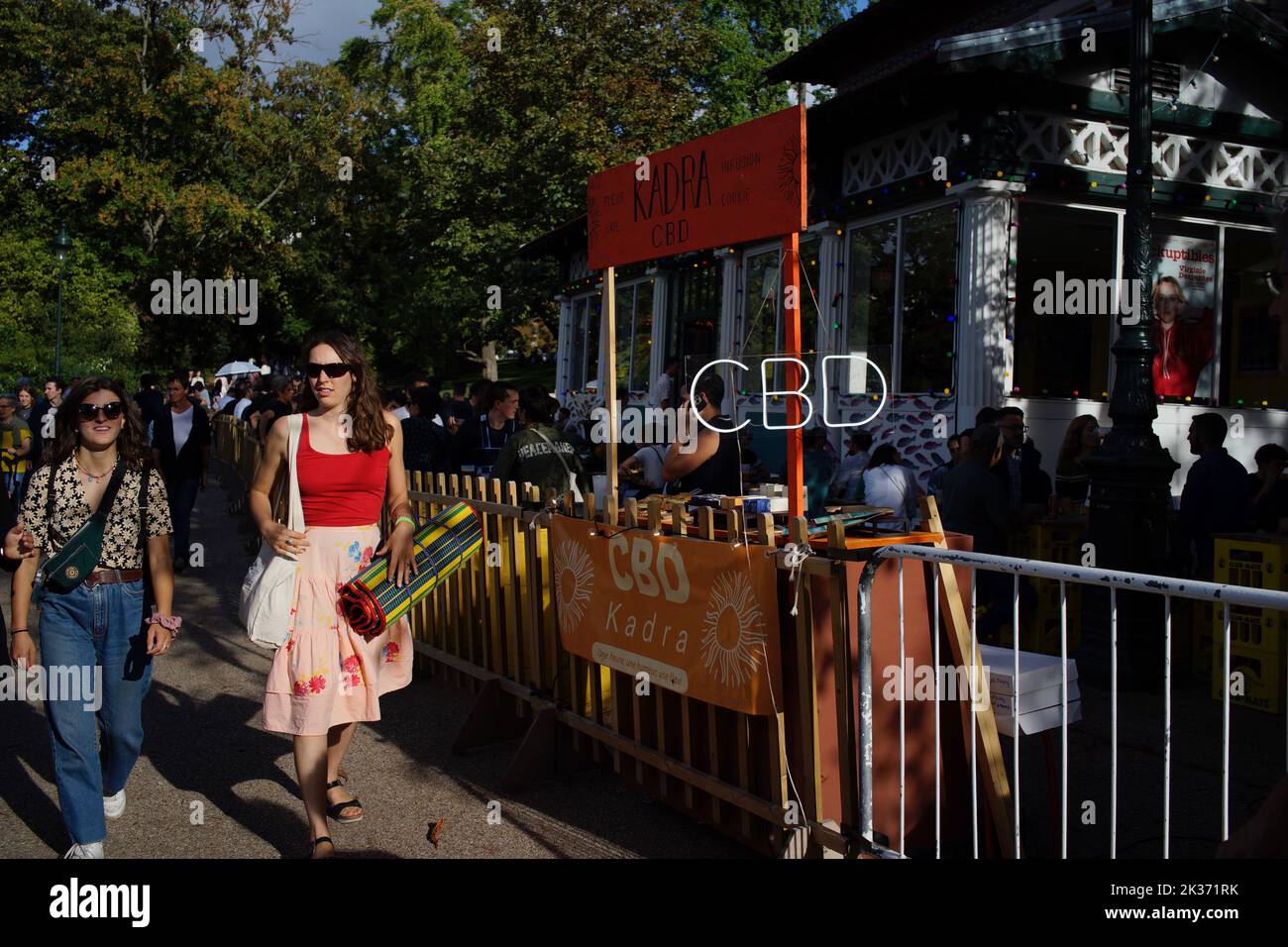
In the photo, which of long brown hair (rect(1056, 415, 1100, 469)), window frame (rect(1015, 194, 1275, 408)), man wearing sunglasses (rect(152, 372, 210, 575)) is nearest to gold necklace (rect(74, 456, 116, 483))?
man wearing sunglasses (rect(152, 372, 210, 575))

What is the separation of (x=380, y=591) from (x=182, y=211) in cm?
3520

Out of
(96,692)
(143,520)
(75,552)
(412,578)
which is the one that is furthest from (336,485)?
(96,692)

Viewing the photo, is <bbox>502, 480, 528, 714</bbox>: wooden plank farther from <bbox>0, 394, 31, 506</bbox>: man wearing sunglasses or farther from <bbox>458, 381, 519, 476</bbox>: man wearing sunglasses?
<bbox>0, 394, 31, 506</bbox>: man wearing sunglasses

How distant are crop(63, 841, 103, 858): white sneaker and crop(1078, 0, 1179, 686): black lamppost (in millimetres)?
6181

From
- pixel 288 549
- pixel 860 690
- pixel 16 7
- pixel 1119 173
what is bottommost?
pixel 860 690

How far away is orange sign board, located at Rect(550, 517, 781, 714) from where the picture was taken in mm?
4168

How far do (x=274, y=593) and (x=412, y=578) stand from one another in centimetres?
56

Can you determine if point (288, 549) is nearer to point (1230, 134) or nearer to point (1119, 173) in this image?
point (1119, 173)

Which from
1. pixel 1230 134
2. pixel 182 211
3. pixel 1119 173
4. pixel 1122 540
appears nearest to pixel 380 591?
pixel 1122 540

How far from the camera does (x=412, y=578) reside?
4.61 metres

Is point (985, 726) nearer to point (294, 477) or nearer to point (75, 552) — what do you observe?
point (294, 477)

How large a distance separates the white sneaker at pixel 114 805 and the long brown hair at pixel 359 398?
201 centimetres

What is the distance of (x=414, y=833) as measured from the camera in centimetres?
480

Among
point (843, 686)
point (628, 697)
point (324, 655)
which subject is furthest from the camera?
point (628, 697)
